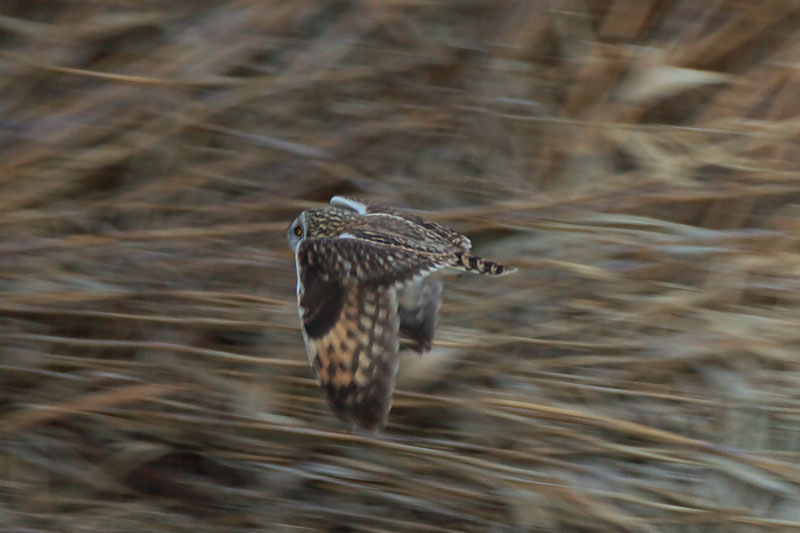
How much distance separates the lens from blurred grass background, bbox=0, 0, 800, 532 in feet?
6.17

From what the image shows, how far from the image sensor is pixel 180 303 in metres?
2.05

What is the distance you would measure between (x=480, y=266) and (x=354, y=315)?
232 mm

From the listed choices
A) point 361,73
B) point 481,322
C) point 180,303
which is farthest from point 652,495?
point 361,73

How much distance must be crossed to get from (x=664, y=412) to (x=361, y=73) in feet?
3.53

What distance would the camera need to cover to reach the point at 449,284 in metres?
2.19

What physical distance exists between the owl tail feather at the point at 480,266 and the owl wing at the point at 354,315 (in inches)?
1.1

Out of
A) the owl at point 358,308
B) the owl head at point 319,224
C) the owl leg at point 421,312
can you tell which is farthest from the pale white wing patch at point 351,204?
the owl at point 358,308

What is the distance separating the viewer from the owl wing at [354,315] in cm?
165

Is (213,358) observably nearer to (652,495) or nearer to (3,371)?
(3,371)

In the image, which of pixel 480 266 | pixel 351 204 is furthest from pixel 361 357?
pixel 351 204

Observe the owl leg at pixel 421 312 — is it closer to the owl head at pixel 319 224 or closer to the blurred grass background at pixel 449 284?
the blurred grass background at pixel 449 284

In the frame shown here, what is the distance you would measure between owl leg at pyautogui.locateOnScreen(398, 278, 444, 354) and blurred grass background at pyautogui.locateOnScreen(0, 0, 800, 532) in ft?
0.21

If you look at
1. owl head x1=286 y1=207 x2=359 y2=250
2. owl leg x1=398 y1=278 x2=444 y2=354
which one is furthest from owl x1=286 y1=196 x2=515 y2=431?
owl leg x1=398 y1=278 x2=444 y2=354

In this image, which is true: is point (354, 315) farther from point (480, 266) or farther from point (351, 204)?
point (351, 204)
